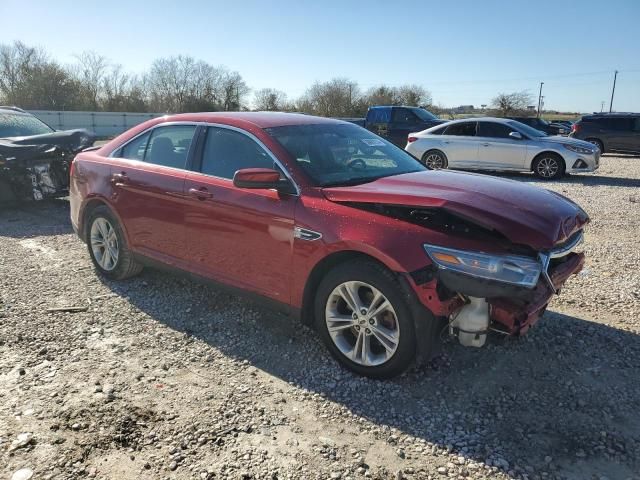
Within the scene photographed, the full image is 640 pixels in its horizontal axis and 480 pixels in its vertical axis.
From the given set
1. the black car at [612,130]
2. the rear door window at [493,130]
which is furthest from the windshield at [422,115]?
the black car at [612,130]

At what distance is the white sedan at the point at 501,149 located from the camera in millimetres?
12422

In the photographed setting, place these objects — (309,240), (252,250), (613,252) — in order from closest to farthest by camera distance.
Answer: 1. (309,240)
2. (252,250)
3. (613,252)

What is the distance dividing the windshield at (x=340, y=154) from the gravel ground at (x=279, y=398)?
1.31 meters

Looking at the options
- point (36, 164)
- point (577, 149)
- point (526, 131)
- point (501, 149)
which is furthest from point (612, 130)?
point (36, 164)

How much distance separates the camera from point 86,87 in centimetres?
4941

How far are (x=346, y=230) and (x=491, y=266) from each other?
0.91 m

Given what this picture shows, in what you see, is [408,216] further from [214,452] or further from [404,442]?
[214,452]

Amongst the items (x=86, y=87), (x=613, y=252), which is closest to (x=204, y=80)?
(x=86, y=87)

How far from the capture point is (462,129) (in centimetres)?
1373

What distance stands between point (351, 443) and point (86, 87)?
54330 millimetres

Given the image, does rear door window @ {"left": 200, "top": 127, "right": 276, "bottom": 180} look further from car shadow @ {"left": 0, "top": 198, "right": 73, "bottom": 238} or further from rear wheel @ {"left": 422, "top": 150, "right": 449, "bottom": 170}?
rear wheel @ {"left": 422, "top": 150, "right": 449, "bottom": 170}

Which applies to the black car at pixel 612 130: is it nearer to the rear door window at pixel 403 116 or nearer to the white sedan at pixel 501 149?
the rear door window at pixel 403 116

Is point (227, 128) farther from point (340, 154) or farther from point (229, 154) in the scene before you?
point (340, 154)

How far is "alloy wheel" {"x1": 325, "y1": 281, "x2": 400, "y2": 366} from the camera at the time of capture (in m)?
3.21
